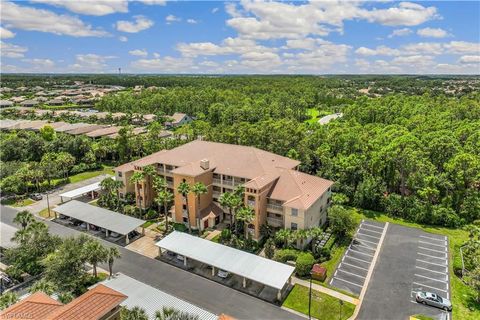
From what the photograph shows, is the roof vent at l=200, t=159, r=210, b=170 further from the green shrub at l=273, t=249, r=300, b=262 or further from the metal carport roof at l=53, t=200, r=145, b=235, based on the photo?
the green shrub at l=273, t=249, r=300, b=262

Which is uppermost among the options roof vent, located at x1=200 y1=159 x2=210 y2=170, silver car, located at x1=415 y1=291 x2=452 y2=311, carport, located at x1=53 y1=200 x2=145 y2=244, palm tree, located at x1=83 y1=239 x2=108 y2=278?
roof vent, located at x1=200 y1=159 x2=210 y2=170

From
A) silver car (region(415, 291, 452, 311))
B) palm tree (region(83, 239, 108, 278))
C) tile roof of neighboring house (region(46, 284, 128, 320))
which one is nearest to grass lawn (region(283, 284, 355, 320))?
silver car (region(415, 291, 452, 311))

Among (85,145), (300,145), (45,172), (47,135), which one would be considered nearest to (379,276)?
(300,145)

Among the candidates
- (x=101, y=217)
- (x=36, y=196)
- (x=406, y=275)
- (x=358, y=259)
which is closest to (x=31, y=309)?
(x=101, y=217)

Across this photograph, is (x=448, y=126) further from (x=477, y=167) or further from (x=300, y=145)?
(x=300, y=145)

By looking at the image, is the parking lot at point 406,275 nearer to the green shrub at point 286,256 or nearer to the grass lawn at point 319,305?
the grass lawn at point 319,305

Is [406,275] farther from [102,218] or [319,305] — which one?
[102,218]
